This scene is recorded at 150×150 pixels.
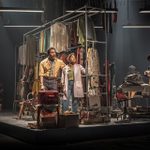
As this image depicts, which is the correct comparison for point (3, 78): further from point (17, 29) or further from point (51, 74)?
point (51, 74)

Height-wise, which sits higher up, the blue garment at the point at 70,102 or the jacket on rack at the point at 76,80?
the jacket on rack at the point at 76,80

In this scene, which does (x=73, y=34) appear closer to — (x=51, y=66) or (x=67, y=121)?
(x=51, y=66)

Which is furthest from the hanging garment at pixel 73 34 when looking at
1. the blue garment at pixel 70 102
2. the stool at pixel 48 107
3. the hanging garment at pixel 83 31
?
the stool at pixel 48 107

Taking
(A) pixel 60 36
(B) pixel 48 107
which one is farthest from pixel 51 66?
(B) pixel 48 107

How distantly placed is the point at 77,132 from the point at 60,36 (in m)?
3.27

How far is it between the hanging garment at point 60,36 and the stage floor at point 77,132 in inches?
98.7

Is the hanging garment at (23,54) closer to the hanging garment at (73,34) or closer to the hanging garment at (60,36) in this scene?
the hanging garment at (60,36)

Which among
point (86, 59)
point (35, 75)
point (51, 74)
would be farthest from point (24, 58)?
point (86, 59)

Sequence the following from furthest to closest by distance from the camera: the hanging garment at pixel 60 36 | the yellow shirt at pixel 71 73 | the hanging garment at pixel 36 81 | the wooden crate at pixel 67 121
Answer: the hanging garment at pixel 36 81, the hanging garment at pixel 60 36, the yellow shirt at pixel 71 73, the wooden crate at pixel 67 121

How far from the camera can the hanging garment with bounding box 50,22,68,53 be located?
32.7 ft

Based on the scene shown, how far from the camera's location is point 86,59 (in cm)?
884

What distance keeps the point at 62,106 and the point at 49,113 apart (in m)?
1.40

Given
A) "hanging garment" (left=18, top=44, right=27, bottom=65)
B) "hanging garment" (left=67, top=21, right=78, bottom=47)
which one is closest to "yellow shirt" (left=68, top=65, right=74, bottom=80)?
"hanging garment" (left=67, top=21, right=78, bottom=47)

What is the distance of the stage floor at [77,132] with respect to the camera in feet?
23.8
